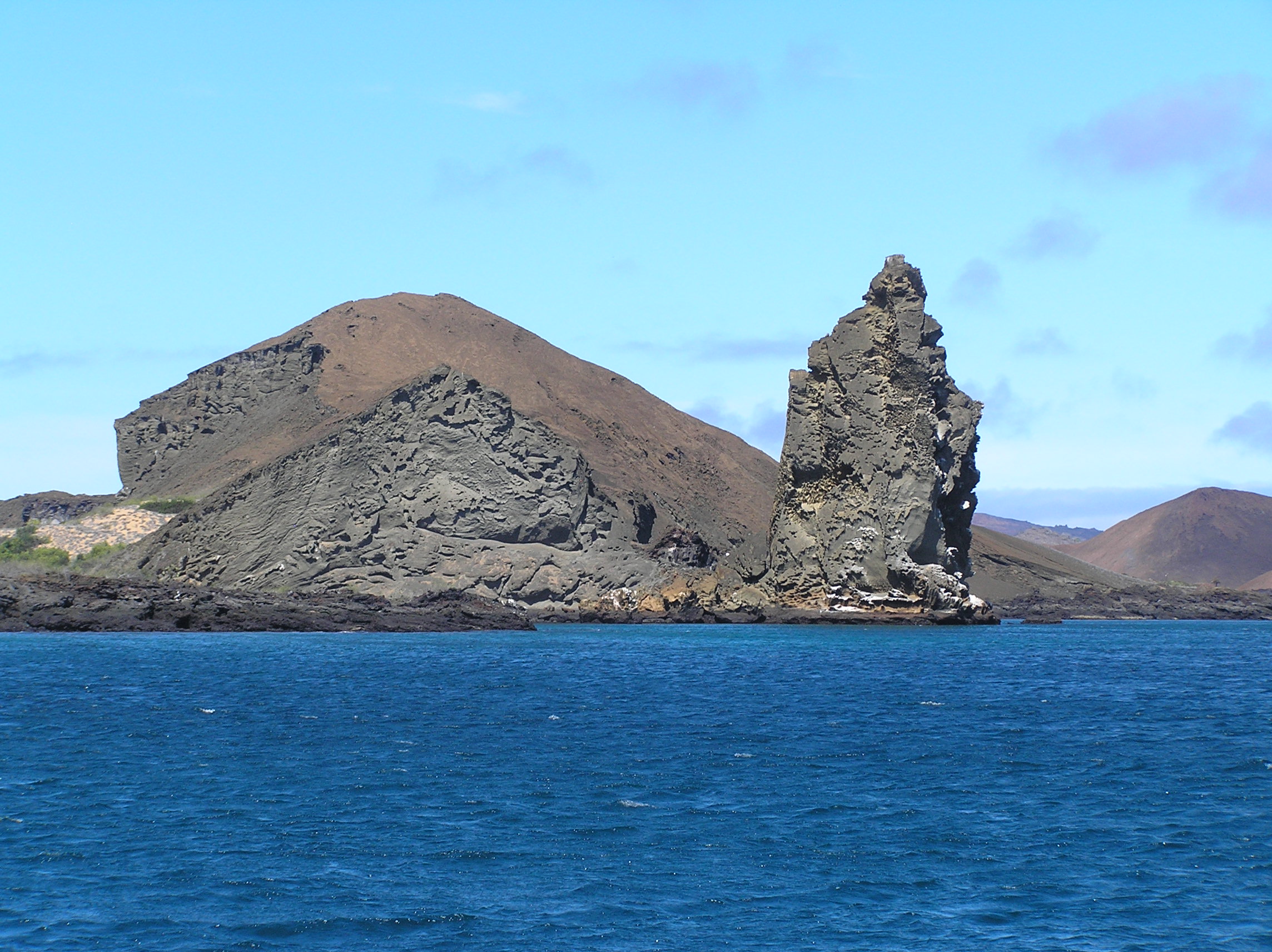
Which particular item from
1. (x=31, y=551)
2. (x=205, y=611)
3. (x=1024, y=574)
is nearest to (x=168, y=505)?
(x=31, y=551)

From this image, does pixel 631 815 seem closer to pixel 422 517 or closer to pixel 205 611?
pixel 205 611

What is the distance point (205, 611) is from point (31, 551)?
2135 inches

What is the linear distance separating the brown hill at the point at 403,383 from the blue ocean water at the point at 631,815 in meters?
82.1

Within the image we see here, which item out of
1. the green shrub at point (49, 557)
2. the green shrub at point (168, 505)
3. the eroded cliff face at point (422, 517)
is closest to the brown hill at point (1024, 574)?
the eroded cliff face at point (422, 517)

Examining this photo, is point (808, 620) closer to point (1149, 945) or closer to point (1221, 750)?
point (1221, 750)

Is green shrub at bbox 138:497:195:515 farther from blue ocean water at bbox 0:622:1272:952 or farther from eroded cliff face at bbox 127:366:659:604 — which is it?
blue ocean water at bbox 0:622:1272:952

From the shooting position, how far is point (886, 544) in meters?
87.1

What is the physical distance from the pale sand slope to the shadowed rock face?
67.7 metres

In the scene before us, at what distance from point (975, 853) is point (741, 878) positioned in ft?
13.3

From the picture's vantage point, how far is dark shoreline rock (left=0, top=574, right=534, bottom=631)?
262 ft

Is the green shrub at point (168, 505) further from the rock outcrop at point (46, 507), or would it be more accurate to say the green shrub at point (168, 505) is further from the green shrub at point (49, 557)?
the rock outcrop at point (46, 507)

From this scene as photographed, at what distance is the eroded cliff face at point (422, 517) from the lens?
334 feet

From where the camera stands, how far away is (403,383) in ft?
396

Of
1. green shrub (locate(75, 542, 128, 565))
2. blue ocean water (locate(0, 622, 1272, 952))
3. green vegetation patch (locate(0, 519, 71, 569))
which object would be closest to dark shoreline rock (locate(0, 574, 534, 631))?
green shrub (locate(75, 542, 128, 565))
